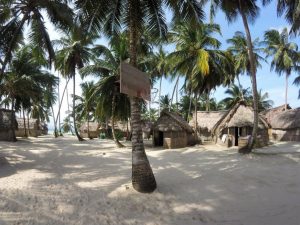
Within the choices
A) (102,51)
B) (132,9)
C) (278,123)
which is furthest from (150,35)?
(278,123)

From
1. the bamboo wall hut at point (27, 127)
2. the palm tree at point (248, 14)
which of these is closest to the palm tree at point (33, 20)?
the palm tree at point (248, 14)

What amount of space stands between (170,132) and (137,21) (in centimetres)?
1122

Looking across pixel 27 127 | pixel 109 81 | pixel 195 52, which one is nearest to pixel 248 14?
pixel 195 52

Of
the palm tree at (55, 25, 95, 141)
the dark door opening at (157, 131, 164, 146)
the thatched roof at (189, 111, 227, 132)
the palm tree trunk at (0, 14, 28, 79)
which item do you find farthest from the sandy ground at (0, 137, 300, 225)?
the thatched roof at (189, 111, 227, 132)

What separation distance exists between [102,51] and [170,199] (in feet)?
45.6

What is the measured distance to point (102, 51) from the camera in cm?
2047

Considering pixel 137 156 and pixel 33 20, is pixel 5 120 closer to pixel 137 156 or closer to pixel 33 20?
pixel 33 20

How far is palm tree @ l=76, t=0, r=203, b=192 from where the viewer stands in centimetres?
934

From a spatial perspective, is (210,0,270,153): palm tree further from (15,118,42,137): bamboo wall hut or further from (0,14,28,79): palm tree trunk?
(15,118,42,137): bamboo wall hut

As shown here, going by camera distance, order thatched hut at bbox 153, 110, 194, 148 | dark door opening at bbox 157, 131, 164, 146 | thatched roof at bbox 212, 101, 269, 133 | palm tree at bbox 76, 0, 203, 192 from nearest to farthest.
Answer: palm tree at bbox 76, 0, 203, 192 < thatched hut at bbox 153, 110, 194, 148 < thatched roof at bbox 212, 101, 269, 133 < dark door opening at bbox 157, 131, 164, 146

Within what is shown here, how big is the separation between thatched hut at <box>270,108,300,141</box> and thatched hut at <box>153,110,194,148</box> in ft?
38.4

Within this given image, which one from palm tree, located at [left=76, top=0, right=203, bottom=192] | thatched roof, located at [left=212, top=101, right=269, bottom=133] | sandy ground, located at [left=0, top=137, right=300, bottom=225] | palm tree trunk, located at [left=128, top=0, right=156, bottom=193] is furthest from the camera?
thatched roof, located at [left=212, top=101, right=269, bottom=133]

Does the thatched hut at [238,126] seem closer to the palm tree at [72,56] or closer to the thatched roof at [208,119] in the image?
the thatched roof at [208,119]

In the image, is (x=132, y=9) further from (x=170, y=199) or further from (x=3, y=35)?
(x=3, y=35)
